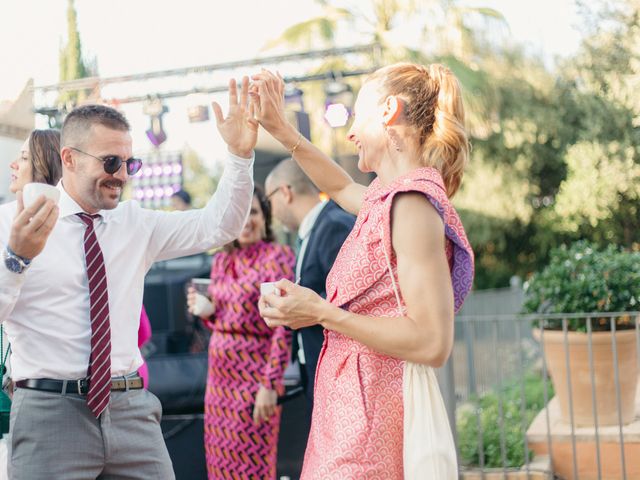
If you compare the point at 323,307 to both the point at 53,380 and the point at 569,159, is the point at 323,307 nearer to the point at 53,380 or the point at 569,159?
the point at 53,380

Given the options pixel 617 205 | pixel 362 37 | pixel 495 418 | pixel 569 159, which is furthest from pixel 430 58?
pixel 495 418

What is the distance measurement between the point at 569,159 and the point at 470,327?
10.9 m

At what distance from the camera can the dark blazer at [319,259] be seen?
367cm

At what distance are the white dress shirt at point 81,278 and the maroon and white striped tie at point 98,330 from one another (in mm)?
29

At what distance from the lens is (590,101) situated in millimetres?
14188

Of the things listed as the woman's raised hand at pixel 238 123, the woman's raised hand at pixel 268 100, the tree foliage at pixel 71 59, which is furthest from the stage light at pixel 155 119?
the woman's raised hand at pixel 268 100

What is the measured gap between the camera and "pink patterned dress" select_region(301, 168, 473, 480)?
6.31 feet

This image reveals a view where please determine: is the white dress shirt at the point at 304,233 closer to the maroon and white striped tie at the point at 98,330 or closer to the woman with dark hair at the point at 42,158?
the woman with dark hair at the point at 42,158

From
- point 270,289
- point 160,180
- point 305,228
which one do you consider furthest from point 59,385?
point 160,180

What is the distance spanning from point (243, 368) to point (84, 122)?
180cm

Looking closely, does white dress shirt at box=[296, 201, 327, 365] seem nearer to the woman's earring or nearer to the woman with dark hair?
the woman with dark hair

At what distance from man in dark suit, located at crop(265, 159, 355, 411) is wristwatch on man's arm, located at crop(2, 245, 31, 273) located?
1.70 m

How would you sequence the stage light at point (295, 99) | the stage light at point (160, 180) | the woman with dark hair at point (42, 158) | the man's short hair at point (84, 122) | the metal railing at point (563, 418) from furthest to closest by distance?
the stage light at point (160, 180) < the stage light at point (295, 99) < the metal railing at point (563, 418) < the woman with dark hair at point (42, 158) < the man's short hair at point (84, 122)

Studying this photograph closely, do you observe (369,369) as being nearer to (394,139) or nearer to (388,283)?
(388,283)
